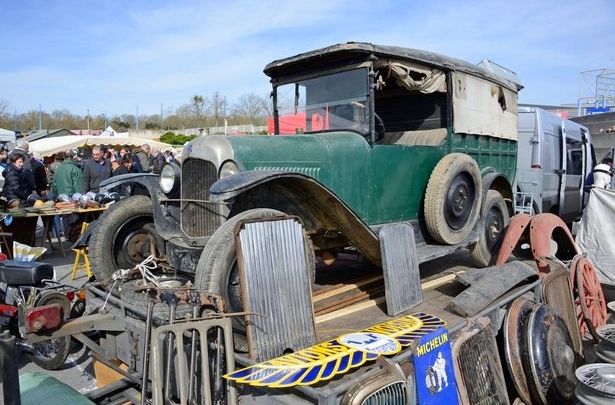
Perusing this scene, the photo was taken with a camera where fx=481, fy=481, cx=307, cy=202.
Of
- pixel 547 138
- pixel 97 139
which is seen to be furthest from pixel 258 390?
pixel 97 139

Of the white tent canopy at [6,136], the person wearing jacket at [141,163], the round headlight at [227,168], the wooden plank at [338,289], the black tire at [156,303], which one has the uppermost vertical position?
the white tent canopy at [6,136]

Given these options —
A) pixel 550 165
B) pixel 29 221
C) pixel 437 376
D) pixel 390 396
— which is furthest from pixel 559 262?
pixel 29 221

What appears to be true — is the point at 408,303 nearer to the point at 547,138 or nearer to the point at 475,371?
the point at 475,371

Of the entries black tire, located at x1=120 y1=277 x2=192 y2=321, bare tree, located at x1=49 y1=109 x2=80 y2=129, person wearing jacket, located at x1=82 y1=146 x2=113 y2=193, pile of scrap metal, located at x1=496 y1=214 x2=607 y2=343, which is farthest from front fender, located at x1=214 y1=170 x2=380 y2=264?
bare tree, located at x1=49 y1=109 x2=80 y2=129

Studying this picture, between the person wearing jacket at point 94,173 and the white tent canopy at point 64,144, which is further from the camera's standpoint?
the white tent canopy at point 64,144

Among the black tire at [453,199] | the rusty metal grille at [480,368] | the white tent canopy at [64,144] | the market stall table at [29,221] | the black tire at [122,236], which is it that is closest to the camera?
the rusty metal grille at [480,368]

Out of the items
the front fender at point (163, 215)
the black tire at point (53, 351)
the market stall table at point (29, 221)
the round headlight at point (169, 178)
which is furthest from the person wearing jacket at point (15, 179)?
the round headlight at point (169, 178)

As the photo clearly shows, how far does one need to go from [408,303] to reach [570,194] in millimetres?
7677

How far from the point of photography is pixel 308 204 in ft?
12.1

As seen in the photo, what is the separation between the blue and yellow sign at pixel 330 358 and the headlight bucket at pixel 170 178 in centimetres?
201

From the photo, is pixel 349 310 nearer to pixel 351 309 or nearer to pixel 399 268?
pixel 351 309

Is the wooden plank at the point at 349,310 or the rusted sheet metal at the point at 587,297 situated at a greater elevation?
the wooden plank at the point at 349,310

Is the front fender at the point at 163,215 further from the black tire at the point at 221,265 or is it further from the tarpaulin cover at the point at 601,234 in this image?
the tarpaulin cover at the point at 601,234

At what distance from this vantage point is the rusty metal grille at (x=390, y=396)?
7.56 ft
